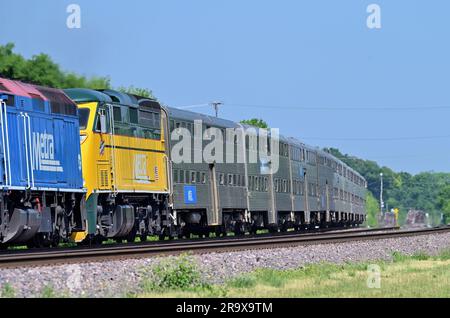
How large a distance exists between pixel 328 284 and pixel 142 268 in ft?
12.4

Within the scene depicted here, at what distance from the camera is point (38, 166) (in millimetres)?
26234

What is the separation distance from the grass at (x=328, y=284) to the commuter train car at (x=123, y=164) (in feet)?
28.1

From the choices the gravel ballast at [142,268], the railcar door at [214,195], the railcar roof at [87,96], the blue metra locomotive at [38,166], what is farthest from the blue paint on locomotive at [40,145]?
the railcar door at [214,195]

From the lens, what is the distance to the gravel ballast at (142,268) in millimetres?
16297

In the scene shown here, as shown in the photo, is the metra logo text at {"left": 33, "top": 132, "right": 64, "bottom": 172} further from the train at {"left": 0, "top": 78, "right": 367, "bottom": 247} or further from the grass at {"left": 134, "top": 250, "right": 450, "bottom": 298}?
the grass at {"left": 134, "top": 250, "right": 450, "bottom": 298}

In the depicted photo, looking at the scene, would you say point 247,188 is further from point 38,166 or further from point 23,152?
point 23,152

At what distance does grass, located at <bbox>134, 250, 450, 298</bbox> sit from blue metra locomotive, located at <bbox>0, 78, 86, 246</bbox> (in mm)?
6876

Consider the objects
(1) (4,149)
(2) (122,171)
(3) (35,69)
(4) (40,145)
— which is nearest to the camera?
(1) (4,149)

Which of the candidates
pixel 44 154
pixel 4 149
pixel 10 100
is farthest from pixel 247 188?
pixel 4 149

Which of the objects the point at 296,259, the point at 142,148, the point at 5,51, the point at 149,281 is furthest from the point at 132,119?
the point at 5,51

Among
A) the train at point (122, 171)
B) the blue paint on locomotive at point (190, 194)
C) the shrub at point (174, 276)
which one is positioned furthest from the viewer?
the blue paint on locomotive at point (190, 194)

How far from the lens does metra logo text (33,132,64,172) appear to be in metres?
26.3

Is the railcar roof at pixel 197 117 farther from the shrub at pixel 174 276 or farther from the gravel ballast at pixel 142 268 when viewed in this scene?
the shrub at pixel 174 276
